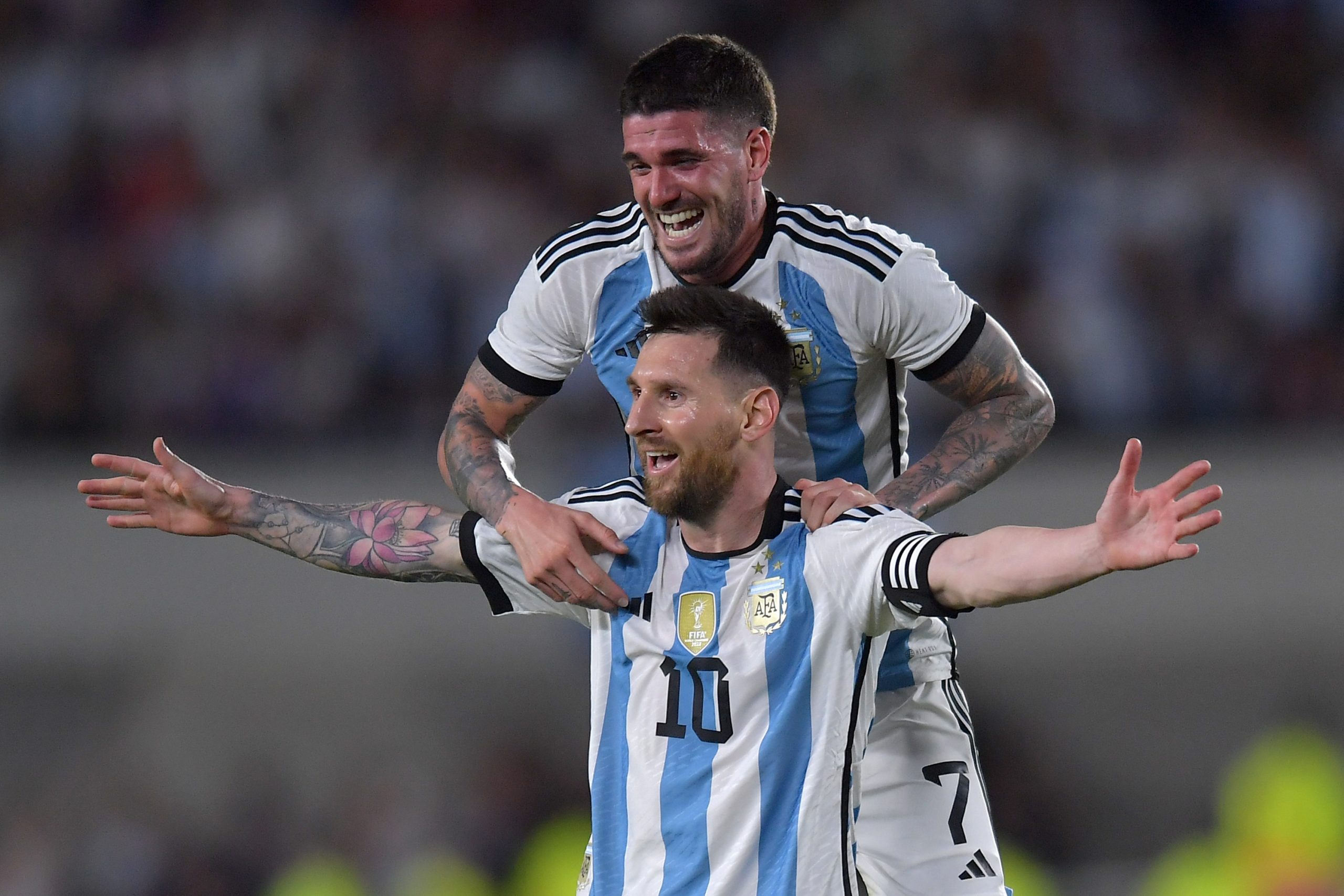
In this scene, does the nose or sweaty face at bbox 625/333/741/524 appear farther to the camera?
the nose

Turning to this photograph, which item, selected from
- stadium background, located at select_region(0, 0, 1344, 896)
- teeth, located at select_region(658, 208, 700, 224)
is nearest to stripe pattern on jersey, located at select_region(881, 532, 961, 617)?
teeth, located at select_region(658, 208, 700, 224)

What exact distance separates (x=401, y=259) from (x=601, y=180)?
4.22ft

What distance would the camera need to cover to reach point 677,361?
3766 millimetres

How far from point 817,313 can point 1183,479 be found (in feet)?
4.44

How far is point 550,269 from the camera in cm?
440

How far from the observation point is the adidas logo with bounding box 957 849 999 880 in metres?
4.05

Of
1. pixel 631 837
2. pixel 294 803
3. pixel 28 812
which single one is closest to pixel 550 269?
pixel 631 837

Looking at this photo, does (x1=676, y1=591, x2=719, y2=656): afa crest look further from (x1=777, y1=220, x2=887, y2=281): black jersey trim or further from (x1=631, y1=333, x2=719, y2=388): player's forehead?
(x1=777, y1=220, x2=887, y2=281): black jersey trim

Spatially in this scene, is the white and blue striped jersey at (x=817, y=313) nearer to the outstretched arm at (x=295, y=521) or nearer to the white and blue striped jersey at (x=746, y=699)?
the white and blue striped jersey at (x=746, y=699)

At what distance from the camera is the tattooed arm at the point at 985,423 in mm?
4375

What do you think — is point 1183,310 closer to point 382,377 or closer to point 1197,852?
point 1197,852

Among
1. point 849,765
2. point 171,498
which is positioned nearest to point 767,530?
point 849,765

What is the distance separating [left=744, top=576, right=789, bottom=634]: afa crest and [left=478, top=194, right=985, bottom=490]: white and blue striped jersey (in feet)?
2.01

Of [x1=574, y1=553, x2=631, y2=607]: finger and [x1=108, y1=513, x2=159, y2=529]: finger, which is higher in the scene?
[x1=108, y1=513, x2=159, y2=529]: finger
